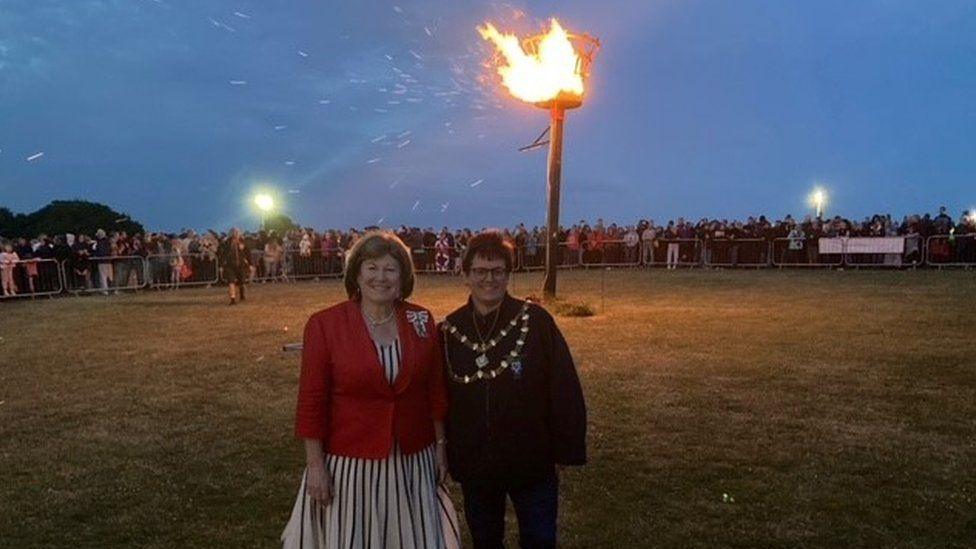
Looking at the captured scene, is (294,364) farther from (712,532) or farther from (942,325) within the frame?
(942,325)

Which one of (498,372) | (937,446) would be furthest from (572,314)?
(498,372)

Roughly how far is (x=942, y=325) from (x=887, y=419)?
7.10 m

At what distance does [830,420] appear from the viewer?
25.1 feet

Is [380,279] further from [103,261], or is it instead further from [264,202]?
[264,202]

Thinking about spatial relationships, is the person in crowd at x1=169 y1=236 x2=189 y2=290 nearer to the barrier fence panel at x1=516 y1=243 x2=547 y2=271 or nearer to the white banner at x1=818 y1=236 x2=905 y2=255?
the barrier fence panel at x1=516 y1=243 x2=547 y2=271

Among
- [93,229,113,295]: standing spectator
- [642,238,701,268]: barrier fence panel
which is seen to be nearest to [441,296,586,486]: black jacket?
[93,229,113,295]: standing spectator

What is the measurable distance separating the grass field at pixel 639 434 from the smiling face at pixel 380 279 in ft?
7.63

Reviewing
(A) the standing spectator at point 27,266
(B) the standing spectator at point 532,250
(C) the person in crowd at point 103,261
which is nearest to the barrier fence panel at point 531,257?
(B) the standing spectator at point 532,250

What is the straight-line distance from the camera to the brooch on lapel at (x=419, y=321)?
3.79 metres

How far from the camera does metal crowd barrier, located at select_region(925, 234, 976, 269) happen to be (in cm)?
2759

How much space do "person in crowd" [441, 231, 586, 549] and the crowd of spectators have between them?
19.0 m

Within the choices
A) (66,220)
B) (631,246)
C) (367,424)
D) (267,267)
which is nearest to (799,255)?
(631,246)

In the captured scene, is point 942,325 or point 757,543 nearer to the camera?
point 757,543

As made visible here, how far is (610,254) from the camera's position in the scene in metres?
34.9
